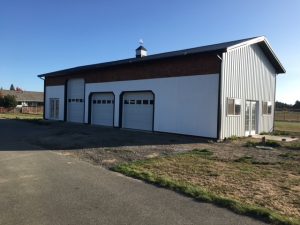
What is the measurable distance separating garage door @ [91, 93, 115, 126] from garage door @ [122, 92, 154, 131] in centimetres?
159

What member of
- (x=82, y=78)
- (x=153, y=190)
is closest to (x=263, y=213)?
(x=153, y=190)

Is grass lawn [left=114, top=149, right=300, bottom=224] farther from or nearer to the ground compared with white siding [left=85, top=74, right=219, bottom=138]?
nearer to the ground

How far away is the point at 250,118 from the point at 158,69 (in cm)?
645

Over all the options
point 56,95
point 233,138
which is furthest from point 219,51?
point 56,95

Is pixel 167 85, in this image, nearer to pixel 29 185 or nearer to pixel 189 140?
pixel 189 140

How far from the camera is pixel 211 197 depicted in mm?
5816

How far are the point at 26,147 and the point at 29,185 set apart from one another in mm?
6113

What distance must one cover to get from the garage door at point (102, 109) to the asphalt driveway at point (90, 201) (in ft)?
45.7

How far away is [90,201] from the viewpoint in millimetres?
5590

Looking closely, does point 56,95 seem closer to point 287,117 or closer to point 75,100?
point 75,100

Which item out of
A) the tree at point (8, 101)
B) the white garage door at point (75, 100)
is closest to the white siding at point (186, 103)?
the white garage door at point (75, 100)

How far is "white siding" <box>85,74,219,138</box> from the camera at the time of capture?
606 inches

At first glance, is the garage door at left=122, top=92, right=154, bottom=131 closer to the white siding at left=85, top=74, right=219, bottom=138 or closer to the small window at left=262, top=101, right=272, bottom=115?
the white siding at left=85, top=74, right=219, bottom=138

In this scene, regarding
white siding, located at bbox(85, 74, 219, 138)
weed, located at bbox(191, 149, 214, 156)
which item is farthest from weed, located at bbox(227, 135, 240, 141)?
weed, located at bbox(191, 149, 214, 156)
